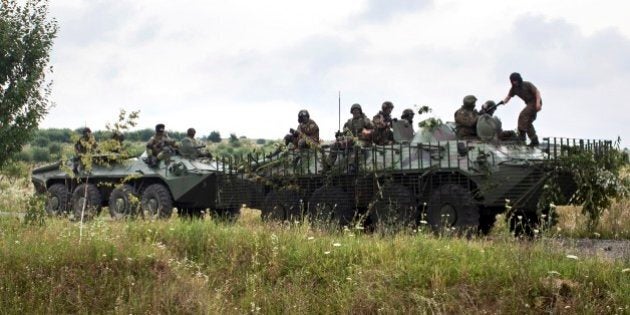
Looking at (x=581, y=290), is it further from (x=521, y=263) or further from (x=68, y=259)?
(x=68, y=259)

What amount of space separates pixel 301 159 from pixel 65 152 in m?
4.93

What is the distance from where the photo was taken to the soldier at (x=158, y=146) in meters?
20.4

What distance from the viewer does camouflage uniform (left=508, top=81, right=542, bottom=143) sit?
14.9 meters

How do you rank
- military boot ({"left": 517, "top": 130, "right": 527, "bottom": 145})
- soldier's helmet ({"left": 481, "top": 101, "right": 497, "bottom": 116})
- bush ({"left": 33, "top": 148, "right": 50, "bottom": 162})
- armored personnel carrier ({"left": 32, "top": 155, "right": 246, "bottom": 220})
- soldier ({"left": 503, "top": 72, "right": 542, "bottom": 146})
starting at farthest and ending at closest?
bush ({"left": 33, "top": 148, "right": 50, "bottom": 162})
armored personnel carrier ({"left": 32, "top": 155, "right": 246, "bottom": 220})
soldier's helmet ({"left": 481, "top": 101, "right": 497, "bottom": 116})
military boot ({"left": 517, "top": 130, "right": 527, "bottom": 145})
soldier ({"left": 503, "top": 72, "right": 542, "bottom": 146})

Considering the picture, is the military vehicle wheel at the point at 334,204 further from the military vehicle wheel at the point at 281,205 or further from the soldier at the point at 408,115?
the soldier at the point at 408,115

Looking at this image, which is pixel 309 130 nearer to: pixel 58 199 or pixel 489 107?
pixel 489 107

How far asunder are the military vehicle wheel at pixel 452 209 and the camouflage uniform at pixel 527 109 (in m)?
1.59

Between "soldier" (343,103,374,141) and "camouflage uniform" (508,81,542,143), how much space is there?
297 cm

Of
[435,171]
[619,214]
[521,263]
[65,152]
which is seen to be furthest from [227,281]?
[619,214]

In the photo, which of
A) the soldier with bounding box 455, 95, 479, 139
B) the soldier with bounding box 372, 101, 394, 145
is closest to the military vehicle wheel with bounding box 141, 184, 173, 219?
the soldier with bounding box 372, 101, 394, 145

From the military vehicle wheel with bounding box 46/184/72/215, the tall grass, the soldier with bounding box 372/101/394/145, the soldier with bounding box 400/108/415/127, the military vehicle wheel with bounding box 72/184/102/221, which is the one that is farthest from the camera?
the military vehicle wheel with bounding box 46/184/72/215

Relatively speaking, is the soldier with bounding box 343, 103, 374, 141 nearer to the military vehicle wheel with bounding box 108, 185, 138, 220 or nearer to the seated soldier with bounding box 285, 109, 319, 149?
the seated soldier with bounding box 285, 109, 319, 149

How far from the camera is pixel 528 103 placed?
14.9 m

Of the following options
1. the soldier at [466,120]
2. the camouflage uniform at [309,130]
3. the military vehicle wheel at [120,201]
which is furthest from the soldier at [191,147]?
the soldier at [466,120]
